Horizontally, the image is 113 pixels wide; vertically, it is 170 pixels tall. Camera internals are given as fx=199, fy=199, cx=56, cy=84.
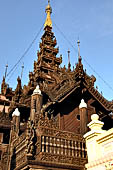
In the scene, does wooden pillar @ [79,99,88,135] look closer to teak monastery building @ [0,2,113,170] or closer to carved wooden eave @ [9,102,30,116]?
teak monastery building @ [0,2,113,170]

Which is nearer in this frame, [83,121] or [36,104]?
[83,121]

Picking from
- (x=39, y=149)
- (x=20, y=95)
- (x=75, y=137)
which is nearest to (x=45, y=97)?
A: (x=20, y=95)

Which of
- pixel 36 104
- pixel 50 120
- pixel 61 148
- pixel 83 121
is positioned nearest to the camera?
pixel 61 148

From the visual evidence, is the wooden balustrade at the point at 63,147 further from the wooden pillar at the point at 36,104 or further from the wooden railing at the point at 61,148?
the wooden pillar at the point at 36,104

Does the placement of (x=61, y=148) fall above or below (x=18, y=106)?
below

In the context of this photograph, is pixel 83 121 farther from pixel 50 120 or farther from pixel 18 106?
pixel 18 106

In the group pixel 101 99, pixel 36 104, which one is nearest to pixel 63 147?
pixel 36 104

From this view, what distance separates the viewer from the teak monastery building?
8408mm

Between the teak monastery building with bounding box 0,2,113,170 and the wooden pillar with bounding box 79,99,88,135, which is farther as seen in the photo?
the wooden pillar with bounding box 79,99,88,135

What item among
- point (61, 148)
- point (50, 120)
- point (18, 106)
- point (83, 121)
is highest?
point (18, 106)

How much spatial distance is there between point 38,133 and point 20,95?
825 centimetres

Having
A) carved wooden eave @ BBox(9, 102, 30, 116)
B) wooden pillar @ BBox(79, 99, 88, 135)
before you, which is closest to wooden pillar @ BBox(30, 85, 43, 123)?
wooden pillar @ BBox(79, 99, 88, 135)

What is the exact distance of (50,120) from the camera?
9188 millimetres

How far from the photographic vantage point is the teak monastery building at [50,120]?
8.41m
